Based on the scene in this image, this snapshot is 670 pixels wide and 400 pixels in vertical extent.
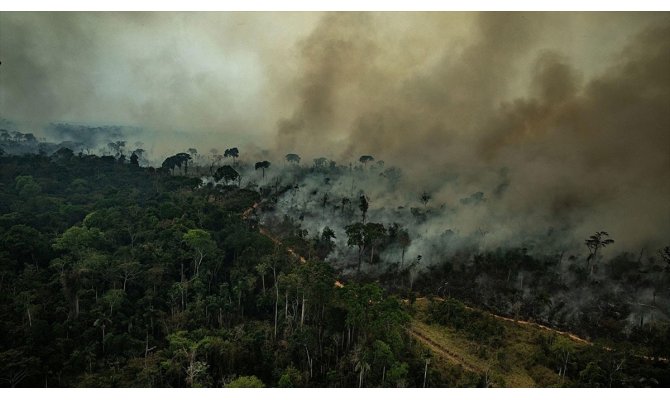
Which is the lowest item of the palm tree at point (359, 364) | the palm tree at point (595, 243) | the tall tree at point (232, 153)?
the palm tree at point (359, 364)

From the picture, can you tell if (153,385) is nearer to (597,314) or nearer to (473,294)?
(473,294)

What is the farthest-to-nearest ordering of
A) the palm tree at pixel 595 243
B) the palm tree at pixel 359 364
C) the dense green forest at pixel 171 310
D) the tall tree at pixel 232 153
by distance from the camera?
the tall tree at pixel 232 153, the palm tree at pixel 595 243, the palm tree at pixel 359 364, the dense green forest at pixel 171 310

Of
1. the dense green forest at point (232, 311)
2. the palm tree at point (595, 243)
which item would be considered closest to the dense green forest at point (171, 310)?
the dense green forest at point (232, 311)

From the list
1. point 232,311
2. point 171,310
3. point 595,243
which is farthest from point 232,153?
Answer: point 595,243

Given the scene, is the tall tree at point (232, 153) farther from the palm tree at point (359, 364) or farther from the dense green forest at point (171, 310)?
the palm tree at point (359, 364)

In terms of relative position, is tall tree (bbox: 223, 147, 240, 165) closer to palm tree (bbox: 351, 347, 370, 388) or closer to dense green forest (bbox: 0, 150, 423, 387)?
dense green forest (bbox: 0, 150, 423, 387)

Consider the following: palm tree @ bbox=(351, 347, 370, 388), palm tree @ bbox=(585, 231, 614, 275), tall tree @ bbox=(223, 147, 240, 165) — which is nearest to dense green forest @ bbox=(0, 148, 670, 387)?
palm tree @ bbox=(351, 347, 370, 388)

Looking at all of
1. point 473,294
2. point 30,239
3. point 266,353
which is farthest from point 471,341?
point 30,239

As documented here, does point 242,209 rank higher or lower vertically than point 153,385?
higher
